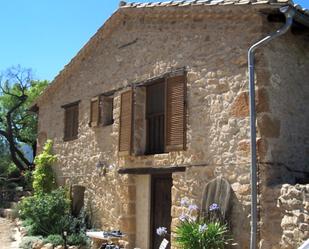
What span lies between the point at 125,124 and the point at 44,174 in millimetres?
4211

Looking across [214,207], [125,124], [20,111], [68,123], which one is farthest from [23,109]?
[214,207]

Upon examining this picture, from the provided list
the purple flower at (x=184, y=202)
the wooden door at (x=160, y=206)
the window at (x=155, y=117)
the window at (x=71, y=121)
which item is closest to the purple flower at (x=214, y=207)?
the purple flower at (x=184, y=202)

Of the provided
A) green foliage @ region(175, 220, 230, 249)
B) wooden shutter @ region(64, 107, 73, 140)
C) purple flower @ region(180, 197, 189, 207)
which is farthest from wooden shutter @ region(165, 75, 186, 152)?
wooden shutter @ region(64, 107, 73, 140)

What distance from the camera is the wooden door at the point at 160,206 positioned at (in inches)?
388

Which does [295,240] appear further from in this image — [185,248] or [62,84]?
[62,84]

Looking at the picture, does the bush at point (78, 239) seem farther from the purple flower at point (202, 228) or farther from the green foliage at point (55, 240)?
the purple flower at point (202, 228)

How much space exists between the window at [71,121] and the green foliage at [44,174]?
860 mm

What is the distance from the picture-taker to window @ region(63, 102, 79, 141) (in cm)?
1342

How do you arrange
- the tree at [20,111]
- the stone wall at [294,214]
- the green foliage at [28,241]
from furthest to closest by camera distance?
1. the tree at [20,111]
2. the green foliage at [28,241]
3. the stone wall at [294,214]

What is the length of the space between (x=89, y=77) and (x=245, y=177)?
21.4ft

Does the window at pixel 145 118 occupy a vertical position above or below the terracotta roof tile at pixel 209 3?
below

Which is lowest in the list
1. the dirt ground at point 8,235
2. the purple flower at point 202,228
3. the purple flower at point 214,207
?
the dirt ground at point 8,235

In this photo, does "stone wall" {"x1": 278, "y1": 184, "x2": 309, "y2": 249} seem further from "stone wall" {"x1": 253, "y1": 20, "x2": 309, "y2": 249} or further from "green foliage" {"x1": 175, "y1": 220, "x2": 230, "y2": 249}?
"green foliage" {"x1": 175, "y1": 220, "x2": 230, "y2": 249}

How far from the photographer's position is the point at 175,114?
31.1 ft
